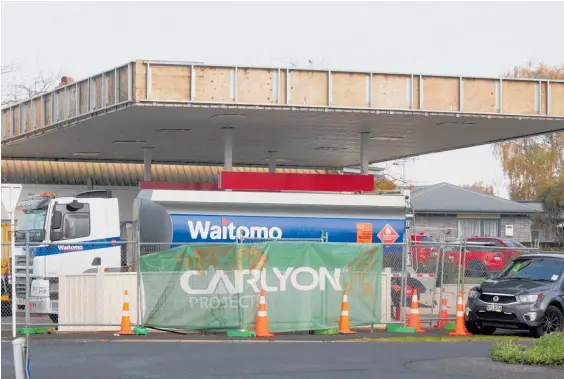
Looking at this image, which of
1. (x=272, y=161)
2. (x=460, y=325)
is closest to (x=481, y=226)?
(x=272, y=161)

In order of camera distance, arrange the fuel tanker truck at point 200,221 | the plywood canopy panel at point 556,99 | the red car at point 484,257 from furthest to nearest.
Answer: the plywood canopy panel at point 556,99, the red car at point 484,257, the fuel tanker truck at point 200,221

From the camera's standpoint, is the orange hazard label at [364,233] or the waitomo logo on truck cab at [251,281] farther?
the orange hazard label at [364,233]

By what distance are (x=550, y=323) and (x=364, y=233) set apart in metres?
6.84

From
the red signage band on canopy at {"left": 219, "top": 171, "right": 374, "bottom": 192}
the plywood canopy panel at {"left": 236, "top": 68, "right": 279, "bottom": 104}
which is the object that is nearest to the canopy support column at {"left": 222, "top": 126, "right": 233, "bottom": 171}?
the red signage band on canopy at {"left": 219, "top": 171, "right": 374, "bottom": 192}

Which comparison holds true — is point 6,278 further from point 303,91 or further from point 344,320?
point 303,91

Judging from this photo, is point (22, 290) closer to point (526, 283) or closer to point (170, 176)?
point (526, 283)

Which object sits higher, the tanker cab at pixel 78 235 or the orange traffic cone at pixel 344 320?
the tanker cab at pixel 78 235

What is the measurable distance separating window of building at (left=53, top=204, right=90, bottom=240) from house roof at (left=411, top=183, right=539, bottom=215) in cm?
3647

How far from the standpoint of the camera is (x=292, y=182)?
31125mm

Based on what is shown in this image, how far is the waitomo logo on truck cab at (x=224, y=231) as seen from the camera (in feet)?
83.9

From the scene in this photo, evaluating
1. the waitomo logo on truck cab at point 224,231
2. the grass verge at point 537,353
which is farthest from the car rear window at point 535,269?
the waitomo logo on truck cab at point 224,231

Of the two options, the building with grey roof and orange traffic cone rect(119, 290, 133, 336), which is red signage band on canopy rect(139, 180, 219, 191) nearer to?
orange traffic cone rect(119, 290, 133, 336)

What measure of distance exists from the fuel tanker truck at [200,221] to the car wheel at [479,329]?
3510mm

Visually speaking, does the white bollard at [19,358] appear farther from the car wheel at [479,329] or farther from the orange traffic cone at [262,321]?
the car wheel at [479,329]
